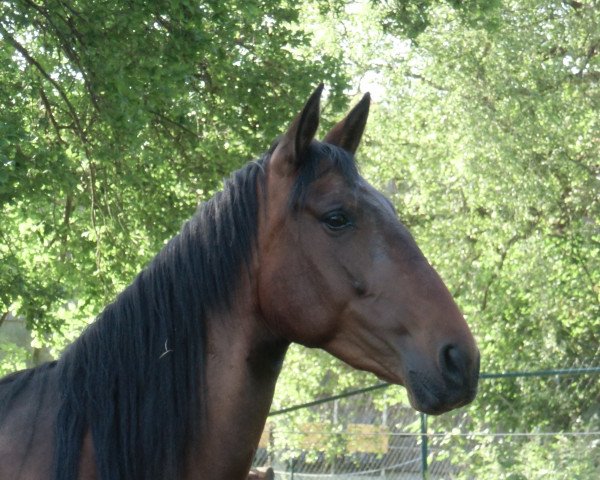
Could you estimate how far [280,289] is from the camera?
110 inches

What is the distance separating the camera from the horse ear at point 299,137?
9.23ft

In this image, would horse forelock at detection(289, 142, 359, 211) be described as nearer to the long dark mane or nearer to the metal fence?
the long dark mane

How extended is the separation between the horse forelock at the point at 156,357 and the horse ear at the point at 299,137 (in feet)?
0.32

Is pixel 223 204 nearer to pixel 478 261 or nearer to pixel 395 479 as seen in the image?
pixel 395 479

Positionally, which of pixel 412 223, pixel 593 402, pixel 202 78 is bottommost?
pixel 593 402

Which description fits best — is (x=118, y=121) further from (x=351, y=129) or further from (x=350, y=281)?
Result: (x=350, y=281)

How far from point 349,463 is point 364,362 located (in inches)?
322

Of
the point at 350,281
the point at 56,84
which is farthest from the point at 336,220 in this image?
the point at 56,84

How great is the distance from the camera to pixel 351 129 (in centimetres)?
315

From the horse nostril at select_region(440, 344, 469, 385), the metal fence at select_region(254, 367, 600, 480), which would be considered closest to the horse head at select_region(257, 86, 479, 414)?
the horse nostril at select_region(440, 344, 469, 385)

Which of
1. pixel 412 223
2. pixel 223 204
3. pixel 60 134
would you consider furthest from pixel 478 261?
pixel 223 204

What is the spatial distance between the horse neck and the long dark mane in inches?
1.3

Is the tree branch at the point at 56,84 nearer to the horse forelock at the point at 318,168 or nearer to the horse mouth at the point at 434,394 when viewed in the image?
the horse forelock at the point at 318,168

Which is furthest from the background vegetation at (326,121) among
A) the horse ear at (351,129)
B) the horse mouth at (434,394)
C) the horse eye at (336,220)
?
the horse mouth at (434,394)
